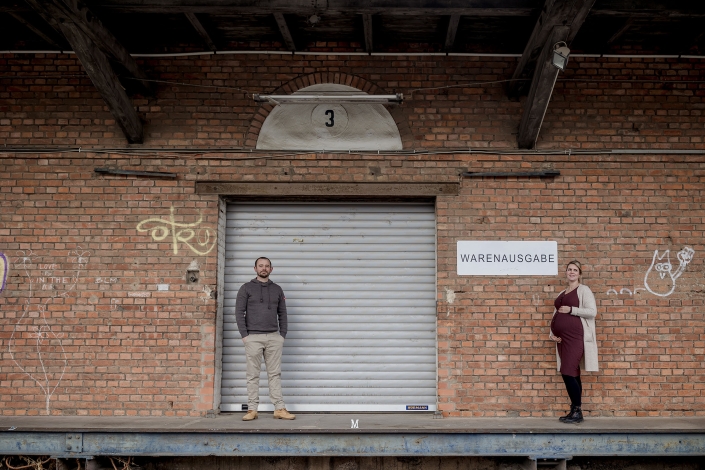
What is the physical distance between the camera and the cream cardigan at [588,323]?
6.22 meters

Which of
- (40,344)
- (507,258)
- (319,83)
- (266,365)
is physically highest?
(319,83)

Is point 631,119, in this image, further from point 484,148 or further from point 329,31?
point 329,31

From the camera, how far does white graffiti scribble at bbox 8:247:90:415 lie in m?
6.78

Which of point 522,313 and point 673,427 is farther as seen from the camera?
point 522,313

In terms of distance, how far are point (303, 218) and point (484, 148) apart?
225 centimetres

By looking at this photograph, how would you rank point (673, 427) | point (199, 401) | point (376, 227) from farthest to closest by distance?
point (376, 227), point (199, 401), point (673, 427)

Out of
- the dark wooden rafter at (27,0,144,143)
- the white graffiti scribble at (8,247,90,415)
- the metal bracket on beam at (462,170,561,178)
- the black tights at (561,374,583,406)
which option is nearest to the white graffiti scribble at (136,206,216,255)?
the white graffiti scribble at (8,247,90,415)

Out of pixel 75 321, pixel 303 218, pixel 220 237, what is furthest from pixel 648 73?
pixel 75 321

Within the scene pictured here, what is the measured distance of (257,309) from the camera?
255 inches

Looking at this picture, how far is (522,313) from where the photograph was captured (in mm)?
6852

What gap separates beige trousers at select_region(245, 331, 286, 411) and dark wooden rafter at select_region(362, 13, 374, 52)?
134 inches

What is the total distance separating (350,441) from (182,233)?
2986mm

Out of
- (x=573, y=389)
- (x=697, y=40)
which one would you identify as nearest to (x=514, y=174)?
(x=573, y=389)

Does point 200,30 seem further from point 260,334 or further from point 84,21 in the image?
point 260,334
